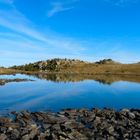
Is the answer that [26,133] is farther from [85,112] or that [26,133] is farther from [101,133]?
[85,112]

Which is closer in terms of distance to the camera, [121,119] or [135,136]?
[135,136]

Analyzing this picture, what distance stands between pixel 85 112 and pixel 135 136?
17379 millimetres

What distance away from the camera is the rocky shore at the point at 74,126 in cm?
3906

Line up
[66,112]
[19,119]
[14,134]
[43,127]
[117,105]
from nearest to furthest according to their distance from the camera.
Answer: [14,134]
[43,127]
[19,119]
[66,112]
[117,105]

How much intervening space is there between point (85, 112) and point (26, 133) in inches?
725

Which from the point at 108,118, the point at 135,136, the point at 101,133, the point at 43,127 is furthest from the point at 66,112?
the point at 135,136

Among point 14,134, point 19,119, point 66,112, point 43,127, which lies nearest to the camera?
point 14,134

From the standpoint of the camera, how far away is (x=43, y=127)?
44.6 metres

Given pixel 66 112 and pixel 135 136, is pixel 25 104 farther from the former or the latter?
pixel 135 136

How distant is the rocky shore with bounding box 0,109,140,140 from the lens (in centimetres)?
3906

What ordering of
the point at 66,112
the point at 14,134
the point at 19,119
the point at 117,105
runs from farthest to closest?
the point at 117,105
the point at 66,112
the point at 19,119
the point at 14,134

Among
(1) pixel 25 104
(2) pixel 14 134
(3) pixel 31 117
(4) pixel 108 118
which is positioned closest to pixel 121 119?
(4) pixel 108 118

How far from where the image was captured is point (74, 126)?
44.3 metres

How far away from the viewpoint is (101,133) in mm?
41531
